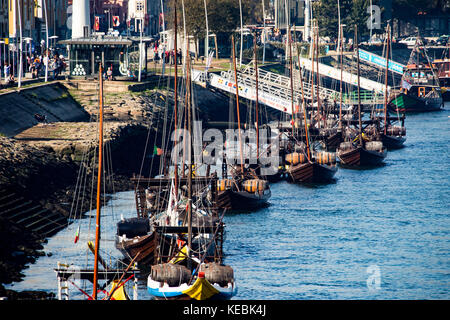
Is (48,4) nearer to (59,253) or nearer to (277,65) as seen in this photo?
(277,65)

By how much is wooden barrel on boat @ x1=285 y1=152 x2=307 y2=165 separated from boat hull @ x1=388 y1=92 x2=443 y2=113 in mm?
48122

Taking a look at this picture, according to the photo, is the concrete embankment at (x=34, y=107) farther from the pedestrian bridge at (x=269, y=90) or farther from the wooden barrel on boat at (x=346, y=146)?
the wooden barrel on boat at (x=346, y=146)

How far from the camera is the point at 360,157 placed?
75.0 m

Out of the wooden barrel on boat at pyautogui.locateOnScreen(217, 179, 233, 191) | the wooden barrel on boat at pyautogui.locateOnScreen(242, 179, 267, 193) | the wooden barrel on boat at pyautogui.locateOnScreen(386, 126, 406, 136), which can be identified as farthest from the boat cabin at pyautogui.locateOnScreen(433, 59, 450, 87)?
the wooden barrel on boat at pyautogui.locateOnScreen(217, 179, 233, 191)

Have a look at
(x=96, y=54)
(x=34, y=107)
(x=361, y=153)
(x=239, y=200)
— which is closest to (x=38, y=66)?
(x=96, y=54)

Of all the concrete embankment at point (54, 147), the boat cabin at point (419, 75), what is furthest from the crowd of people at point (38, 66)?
the boat cabin at point (419, 75)

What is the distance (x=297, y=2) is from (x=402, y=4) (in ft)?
67.6

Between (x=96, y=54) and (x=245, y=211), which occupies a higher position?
(x=96, y=54)

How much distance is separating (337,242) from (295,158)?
2084cm

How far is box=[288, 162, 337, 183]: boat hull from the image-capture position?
65.1 m

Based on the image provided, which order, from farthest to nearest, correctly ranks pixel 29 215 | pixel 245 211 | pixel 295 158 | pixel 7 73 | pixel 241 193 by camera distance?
pixel 7 73 < pixel 295 158 < pixel 245 211 < pixel 241 193 < pixel 29 215

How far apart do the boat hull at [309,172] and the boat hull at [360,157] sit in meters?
9.06

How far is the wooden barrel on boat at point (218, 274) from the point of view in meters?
33.0

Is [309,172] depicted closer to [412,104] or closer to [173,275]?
[173,275]
